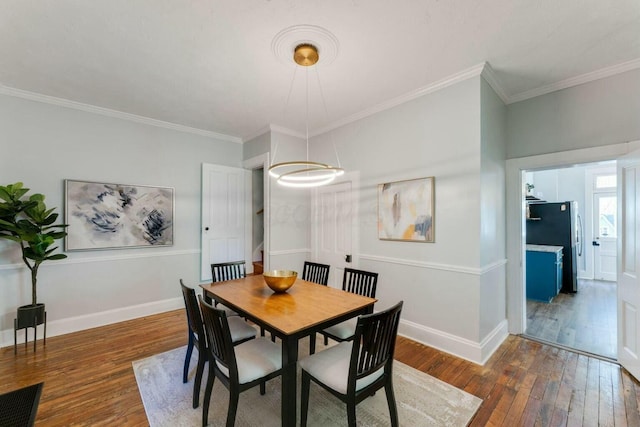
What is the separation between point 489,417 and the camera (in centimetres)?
190

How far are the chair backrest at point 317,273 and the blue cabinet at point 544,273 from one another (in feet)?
13.0

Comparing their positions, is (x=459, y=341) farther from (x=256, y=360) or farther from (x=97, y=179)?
(x=97, y=179)

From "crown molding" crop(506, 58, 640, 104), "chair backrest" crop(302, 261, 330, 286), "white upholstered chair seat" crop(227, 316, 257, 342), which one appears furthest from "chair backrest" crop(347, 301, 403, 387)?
"crown molding" crop(506, 58, 640, 104)

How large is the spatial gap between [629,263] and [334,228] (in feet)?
10.2

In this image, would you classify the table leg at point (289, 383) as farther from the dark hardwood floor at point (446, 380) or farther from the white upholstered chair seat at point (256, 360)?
the dark hardwood floor at point (446, 380)

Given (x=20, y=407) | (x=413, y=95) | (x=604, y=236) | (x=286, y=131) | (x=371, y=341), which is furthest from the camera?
(x=604, y=236)

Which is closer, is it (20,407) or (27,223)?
(20,407)

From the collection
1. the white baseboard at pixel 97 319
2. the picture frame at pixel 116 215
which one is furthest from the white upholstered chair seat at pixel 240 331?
the picture frame at pixel 116 215

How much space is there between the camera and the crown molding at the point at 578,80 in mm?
2494

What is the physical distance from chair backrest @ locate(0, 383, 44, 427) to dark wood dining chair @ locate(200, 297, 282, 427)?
0.82 metres

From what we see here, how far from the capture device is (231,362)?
1604 mm

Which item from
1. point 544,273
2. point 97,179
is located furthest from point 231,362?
point 544,273

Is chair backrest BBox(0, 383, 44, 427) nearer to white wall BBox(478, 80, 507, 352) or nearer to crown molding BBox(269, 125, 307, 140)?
white wall BBox(478, 80, 507, 352)

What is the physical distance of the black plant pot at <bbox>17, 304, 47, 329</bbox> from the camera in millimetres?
2764
